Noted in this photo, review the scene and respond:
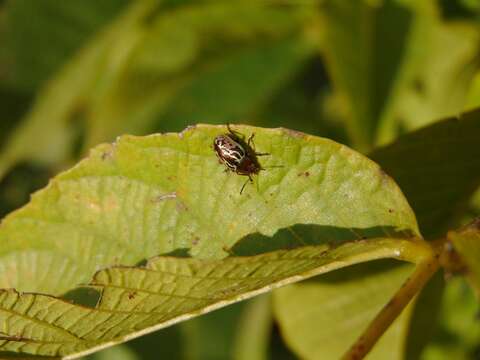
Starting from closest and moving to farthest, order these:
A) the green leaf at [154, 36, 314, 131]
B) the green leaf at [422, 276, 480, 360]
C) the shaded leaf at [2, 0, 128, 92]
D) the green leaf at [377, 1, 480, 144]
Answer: the green leaf at [377, 1, 480, 144] → the green leaf at [422, 276, 480, 360] → the green leaf at [154, 36, 314, 131] → the shaded leaf at [2, 0, 128, 92]

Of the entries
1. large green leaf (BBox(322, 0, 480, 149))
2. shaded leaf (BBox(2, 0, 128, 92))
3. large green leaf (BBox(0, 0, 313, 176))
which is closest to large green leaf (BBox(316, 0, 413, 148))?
large green leaf (BBox(322, 0, 480, 149))

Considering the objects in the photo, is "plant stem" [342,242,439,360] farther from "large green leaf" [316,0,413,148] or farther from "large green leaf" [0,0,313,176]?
"large green leaf" [0,0,313,176]

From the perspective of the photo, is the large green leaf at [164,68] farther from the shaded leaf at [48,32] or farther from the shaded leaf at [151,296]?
the shaded leaf at [151,296]

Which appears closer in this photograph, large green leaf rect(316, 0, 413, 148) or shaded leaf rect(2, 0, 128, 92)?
large green leaf rect(316, 0, 413, 148)

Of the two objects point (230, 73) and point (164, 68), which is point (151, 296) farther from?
point (230, 73)

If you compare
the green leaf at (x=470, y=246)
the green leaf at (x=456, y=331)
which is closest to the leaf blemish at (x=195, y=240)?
the green leaf at (x=470, y=246)

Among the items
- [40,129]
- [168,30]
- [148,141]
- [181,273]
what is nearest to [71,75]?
[40,129]

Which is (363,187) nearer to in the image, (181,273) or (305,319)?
(181,273)

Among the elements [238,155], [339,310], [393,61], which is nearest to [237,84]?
[393,61]
